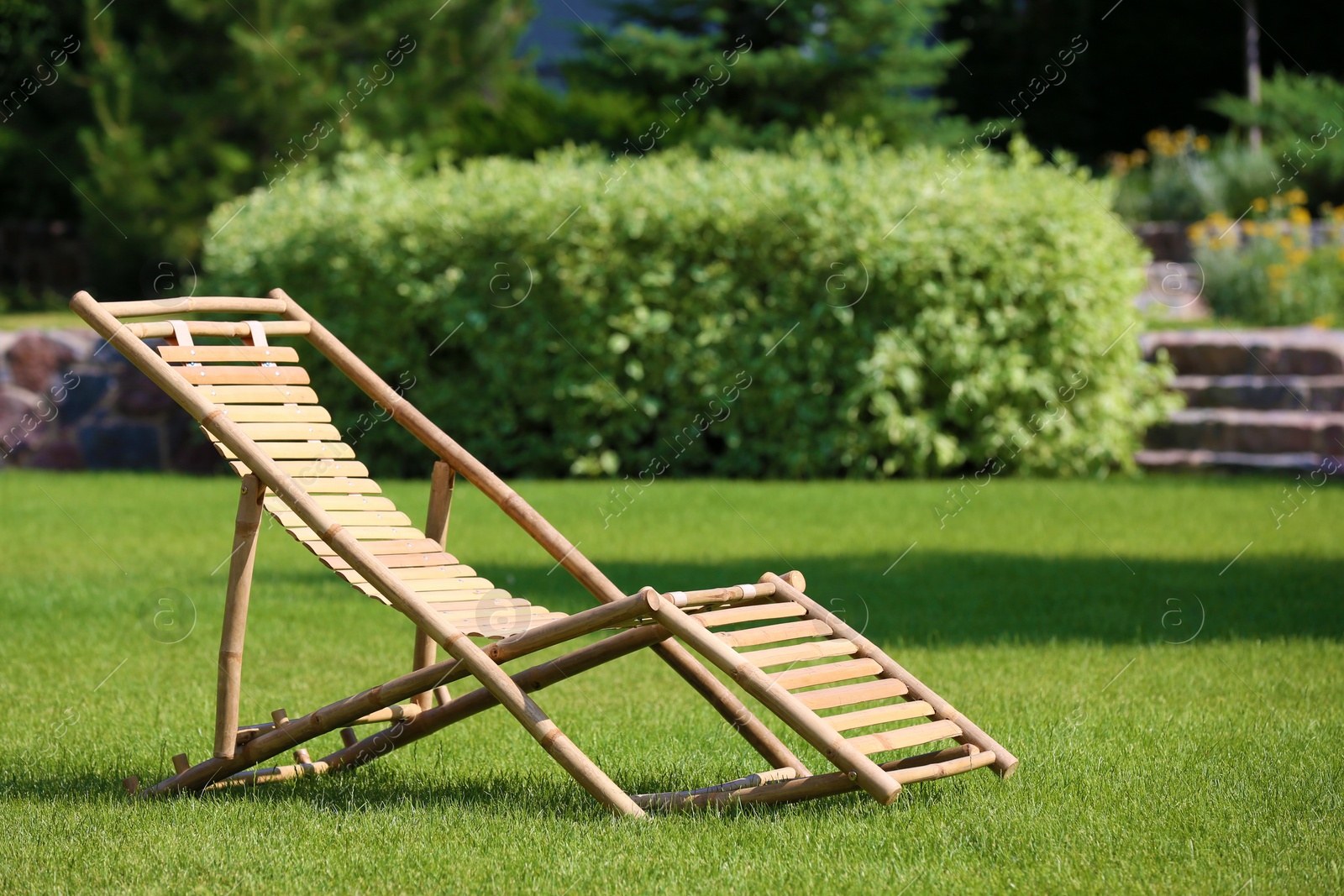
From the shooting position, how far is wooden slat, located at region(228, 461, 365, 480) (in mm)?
4258

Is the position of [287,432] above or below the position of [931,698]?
above

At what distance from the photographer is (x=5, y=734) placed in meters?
4.66

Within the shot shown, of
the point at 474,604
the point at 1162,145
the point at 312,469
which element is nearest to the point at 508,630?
the point at 474,604

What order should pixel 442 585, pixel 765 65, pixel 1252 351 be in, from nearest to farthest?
1. pixel 442 585
2. pixel 1252 351
3. pixel 765 65

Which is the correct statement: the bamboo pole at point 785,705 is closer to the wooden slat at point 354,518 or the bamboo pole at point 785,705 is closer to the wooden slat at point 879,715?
the wooden slat at point 879,715

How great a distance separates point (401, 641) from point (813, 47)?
965 cm

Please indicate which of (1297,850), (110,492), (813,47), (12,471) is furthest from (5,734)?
(813,47)

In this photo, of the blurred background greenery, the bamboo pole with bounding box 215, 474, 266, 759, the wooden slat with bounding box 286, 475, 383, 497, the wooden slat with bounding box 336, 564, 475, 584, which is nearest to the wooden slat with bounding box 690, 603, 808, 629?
the wooden slat with bounding box 336, 564, 475, 584

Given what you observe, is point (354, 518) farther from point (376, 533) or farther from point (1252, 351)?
point (1252, 351)

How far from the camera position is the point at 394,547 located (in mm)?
4309

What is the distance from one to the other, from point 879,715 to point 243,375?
2054mm

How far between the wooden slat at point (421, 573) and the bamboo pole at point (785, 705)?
0.86 meters

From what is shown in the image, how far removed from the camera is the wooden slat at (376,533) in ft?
13.9

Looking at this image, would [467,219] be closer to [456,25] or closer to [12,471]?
[12,471]
